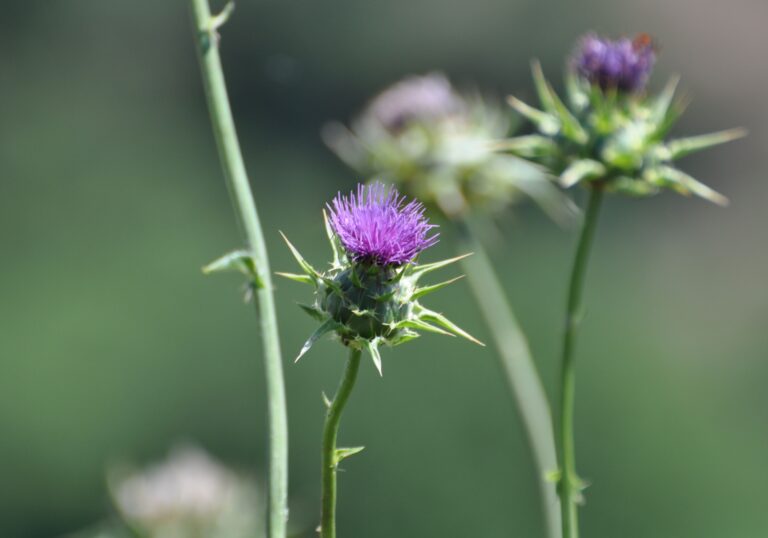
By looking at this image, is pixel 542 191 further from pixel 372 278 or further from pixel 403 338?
pixel 403 338

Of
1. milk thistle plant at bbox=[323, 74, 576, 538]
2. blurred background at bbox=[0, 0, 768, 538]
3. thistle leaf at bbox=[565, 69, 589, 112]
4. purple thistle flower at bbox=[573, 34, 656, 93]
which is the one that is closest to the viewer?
purple thistle flower at bbox=[573, 34, 656, 93]

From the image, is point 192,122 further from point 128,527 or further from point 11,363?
point 128,527

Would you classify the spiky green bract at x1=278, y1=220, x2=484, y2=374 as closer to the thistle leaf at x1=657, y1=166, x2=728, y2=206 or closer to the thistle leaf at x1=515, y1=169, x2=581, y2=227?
the thistle leaf at x1=657, y1=166, x2=728, y2=206

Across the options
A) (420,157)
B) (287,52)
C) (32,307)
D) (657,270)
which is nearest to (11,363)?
(32,307)

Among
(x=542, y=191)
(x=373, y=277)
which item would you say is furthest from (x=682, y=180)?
(x=542, y=191)

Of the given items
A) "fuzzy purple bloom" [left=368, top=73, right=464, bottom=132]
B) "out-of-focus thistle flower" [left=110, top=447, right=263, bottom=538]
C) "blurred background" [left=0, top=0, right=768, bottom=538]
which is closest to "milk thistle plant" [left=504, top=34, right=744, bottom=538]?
"fuzzy purple bloom" [left=368, top=73, right=464, bottom=132]
